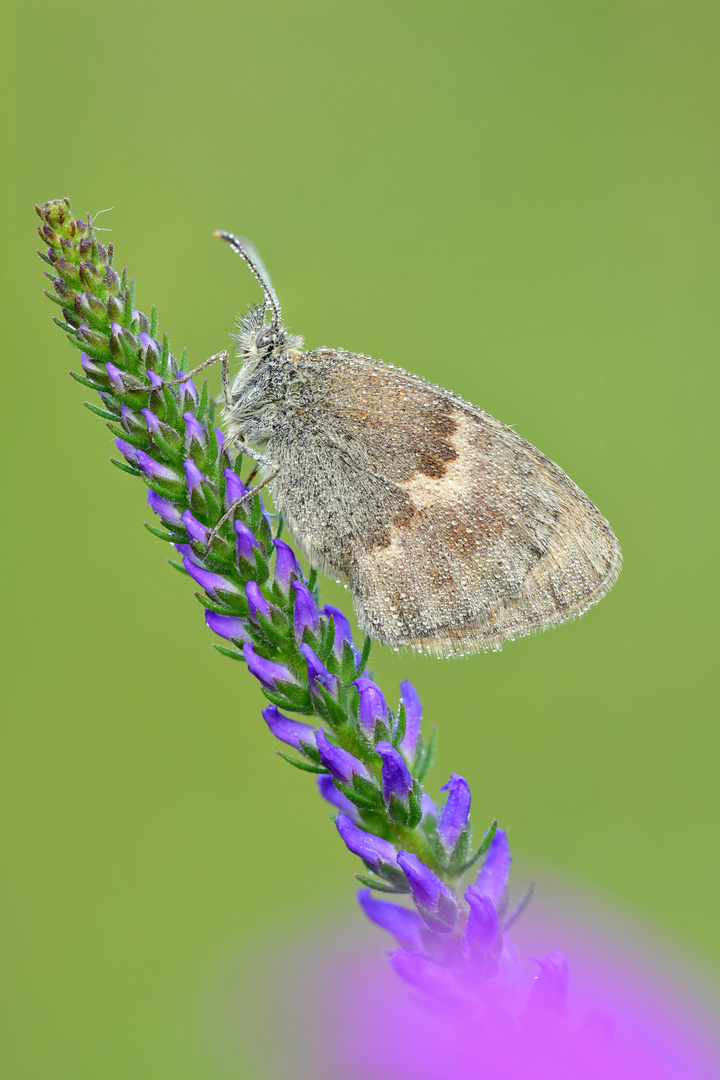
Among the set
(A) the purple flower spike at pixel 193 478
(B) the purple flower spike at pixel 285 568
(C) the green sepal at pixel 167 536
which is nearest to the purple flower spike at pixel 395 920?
(B) the purple flower spike at pixel 285 568

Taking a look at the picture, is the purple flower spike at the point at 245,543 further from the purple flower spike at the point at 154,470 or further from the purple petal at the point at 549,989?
the purple petal at the point at 549,989

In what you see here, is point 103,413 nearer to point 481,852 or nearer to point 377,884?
point 377,884

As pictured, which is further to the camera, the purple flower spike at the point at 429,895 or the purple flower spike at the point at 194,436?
the purple flower spike at the point at 194,436

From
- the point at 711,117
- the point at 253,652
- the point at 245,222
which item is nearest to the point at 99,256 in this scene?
Result: the point at 253,652

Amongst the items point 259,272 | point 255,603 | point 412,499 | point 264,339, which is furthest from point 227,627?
point 259,272

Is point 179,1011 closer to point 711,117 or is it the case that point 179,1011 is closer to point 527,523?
point 527,523

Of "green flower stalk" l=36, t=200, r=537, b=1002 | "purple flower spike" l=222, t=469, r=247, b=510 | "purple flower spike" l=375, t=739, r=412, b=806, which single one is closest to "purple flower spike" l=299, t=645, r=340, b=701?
"green flower stalk" l=36, t=200, r=537, b=1002
